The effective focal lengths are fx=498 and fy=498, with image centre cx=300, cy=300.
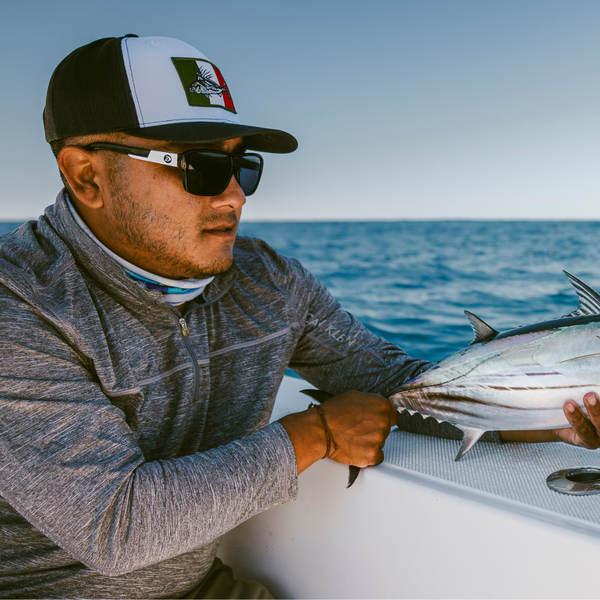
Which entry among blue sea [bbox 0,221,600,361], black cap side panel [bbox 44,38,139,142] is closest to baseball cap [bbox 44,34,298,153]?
black cap side panel [bbox 44,38,139,142]

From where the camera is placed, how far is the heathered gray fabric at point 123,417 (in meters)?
0.85

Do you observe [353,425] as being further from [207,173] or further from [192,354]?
[207,173]

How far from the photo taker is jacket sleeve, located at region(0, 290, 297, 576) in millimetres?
838

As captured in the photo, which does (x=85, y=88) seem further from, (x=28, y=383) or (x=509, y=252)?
(x=509, y=252)

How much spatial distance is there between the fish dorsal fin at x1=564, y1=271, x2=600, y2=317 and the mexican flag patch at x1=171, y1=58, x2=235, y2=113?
34.7 inches

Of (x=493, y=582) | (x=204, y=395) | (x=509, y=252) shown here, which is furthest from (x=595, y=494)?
(x=509, y=252)

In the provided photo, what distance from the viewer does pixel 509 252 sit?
62.7ft

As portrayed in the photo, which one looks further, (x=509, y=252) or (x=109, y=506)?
(x=509, y=252)

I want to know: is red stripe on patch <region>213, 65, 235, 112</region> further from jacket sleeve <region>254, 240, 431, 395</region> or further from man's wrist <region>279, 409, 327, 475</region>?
man's wrist <region>279, 409, 327, 475</region>

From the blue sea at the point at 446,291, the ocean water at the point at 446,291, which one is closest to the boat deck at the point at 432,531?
the ocean water at the point at 446,291

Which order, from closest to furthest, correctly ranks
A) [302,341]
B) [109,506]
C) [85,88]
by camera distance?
[109,506], [85,88], [302,341]

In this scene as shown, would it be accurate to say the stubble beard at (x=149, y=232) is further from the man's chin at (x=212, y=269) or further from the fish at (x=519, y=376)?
the fish at (x=519, y=376)

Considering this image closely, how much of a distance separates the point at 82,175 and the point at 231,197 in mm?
348

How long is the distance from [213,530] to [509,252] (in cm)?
2006
